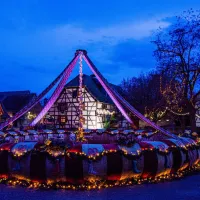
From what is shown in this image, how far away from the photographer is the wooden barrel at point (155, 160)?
302 inches

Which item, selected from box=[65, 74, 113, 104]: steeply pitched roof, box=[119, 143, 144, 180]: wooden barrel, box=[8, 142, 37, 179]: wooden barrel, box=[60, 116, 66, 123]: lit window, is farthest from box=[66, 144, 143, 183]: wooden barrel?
box=[60, 116, 66, 123]: lit window

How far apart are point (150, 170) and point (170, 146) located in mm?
1081

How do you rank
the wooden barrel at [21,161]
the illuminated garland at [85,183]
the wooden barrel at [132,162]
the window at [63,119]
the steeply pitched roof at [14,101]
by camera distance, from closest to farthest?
1. the illuminated garland at [85,183]
2. the wooden barrel at [132,162]
3. the wooden barrel at [21,161]
4. the window at [63,119]
5. the steeply pitched roof at [14,101]

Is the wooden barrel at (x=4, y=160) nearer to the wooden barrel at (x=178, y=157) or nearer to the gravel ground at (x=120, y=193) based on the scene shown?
the gravel ground at (x=120, y=193)

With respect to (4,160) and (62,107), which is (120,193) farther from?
(62,107)

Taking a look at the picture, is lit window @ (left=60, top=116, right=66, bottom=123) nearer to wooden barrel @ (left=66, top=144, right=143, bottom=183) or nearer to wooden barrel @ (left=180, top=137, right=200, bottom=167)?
wooden barrel @ (left=180, top=137, right=200, bottom=167)

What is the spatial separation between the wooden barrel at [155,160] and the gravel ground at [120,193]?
1.71 ft

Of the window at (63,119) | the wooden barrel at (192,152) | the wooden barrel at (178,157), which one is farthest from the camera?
the window at (63,119)

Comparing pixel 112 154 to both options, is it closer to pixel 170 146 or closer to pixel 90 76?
pixel 170 146

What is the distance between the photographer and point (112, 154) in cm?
723

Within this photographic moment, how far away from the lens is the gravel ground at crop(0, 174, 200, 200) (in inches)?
241

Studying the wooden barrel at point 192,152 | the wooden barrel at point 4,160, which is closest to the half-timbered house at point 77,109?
the wooden barrel at point 192,152

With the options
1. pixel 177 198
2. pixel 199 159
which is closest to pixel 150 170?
pixel 177 198

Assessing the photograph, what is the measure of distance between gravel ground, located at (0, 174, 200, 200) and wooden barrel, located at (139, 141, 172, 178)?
0.52 m
